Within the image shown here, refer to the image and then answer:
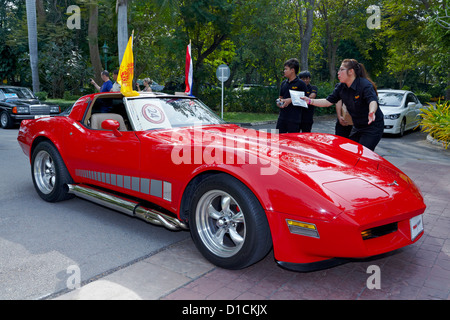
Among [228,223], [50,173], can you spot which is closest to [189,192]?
[228,223]

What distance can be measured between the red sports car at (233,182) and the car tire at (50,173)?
0.08 feet

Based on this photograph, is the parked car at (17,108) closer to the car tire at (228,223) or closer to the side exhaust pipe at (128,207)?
the side exhaust pipe at (128,207)

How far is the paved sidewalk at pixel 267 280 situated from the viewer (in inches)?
111

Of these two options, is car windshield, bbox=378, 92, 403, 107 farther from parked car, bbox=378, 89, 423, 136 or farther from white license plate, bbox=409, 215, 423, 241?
white license plate, bbox=409, 215, 423, 241

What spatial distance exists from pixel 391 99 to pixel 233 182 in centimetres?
1284

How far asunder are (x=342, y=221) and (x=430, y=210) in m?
2.97

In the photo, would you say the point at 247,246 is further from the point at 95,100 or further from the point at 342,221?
the point at 95,100

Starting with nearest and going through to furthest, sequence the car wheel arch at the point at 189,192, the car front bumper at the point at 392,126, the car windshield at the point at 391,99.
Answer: the car wheel arch at the point at 189,192, the car front bumper at the point at 392,126, the car windshield at the point at 391,99

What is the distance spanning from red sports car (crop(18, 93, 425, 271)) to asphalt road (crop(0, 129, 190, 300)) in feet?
1.08

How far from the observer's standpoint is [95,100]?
4715mm

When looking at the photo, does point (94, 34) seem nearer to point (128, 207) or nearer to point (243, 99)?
point (243, 99)

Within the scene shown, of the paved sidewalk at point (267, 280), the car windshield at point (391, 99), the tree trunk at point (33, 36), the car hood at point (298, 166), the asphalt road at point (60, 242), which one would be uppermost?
the tree trunk at point (33, 36)

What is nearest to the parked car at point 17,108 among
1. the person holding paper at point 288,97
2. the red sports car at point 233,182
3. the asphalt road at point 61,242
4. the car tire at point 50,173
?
the asphalt road at point 61,242

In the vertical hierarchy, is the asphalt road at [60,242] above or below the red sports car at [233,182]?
below
